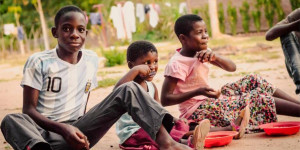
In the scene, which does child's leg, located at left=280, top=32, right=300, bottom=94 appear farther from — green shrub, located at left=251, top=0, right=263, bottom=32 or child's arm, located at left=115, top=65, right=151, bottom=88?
green shrub, located at left=251, top=0, right=263, bottom=32

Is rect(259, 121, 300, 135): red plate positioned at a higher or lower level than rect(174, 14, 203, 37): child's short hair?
lower

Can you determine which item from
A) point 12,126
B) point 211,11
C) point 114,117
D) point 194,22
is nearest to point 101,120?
point 114,117

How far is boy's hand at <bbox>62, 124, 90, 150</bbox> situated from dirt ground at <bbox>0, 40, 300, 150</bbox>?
106cm

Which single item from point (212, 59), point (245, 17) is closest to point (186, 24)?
point (212, 59)

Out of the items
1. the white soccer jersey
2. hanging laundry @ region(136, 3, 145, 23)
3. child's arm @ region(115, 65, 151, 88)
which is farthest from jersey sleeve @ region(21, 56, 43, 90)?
hanging laundry @ region(136, 3, 145, 23)

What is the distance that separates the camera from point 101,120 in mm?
2842

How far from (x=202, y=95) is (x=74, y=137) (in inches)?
54.4

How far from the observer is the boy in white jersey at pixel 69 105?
2.67m

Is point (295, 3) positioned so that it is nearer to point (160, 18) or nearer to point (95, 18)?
point (160, 18)

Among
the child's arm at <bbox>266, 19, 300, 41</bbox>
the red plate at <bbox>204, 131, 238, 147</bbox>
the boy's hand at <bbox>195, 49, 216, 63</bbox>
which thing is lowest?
the red plate at <bbox>204, 131, 238, 147</bbox>

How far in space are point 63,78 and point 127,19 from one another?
55.9ft

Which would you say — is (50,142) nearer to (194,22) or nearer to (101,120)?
(101,120)

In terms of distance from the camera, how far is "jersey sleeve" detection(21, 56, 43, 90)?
286 centimetres

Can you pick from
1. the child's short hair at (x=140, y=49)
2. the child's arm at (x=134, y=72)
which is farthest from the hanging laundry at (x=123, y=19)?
the child's arm at (x=134, y=72)
